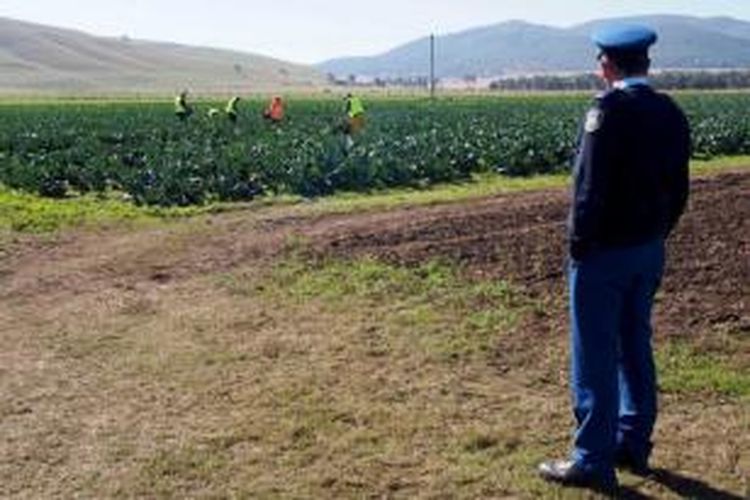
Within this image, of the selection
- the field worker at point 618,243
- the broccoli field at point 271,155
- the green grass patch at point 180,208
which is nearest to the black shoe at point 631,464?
the field worker at point 618,243

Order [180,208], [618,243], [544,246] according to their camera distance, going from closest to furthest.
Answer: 1. [618,243]
2. [544,246]
3. [180,208]

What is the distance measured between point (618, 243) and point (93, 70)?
169m

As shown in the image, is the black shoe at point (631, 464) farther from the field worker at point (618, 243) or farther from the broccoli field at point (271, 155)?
the broccoli field at point (271, 155)

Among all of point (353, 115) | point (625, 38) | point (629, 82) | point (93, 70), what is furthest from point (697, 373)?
point (93, 70)

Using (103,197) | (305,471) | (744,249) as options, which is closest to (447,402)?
(305,471)

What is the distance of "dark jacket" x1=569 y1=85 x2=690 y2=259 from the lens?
5707mm

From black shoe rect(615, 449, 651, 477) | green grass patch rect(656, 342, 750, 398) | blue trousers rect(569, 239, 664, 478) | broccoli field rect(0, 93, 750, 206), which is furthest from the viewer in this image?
broccoli field rect(0, 93, 750, 206)

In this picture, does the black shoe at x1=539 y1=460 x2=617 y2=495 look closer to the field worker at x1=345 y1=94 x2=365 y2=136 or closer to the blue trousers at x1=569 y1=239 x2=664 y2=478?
the blue trousers at x1=569 y1=239 x2=664 y2=478

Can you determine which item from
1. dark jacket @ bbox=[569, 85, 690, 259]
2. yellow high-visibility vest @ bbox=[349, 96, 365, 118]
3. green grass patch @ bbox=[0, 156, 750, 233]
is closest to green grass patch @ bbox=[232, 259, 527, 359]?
dark jacket @ bbox=[569, 85, 690, 259]

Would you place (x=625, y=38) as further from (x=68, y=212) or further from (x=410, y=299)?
(x=68, y=212)

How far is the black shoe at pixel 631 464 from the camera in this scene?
20.2ft

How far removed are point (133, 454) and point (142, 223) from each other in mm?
11319

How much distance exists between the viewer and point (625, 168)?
5766 mm

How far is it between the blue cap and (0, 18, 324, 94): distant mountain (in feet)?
418
